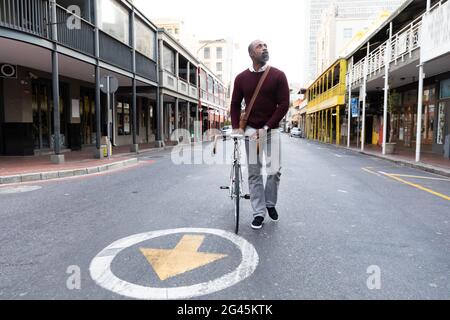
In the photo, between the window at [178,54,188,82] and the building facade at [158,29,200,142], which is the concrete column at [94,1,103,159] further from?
the window at [178,54,188,82]

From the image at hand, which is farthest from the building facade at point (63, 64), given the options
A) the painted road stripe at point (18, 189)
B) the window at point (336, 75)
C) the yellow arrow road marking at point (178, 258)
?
the window at point (336, 75)

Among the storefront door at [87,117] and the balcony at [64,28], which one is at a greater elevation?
the balcony at [64,28]

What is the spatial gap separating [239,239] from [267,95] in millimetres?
1682

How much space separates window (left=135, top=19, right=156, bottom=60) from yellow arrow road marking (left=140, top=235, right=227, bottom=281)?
18.4 meters

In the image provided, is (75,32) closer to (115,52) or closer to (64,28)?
(64,28)

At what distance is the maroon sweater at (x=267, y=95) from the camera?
166 inches

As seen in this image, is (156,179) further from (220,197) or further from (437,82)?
(437,82)

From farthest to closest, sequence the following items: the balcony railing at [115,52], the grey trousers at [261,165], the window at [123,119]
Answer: the window at [123,119] < the balcony railing at [115,52] < the grey trousers at [261,165]

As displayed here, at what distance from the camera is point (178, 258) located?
3.37 metres

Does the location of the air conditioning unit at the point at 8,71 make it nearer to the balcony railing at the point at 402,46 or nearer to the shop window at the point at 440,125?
the balcony railing at the point at 402,46

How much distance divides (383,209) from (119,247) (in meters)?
3.94

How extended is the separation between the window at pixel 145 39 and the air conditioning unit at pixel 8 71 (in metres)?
7.59

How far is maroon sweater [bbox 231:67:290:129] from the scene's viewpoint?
4.23 meters

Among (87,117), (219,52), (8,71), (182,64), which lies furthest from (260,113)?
(219,52)
